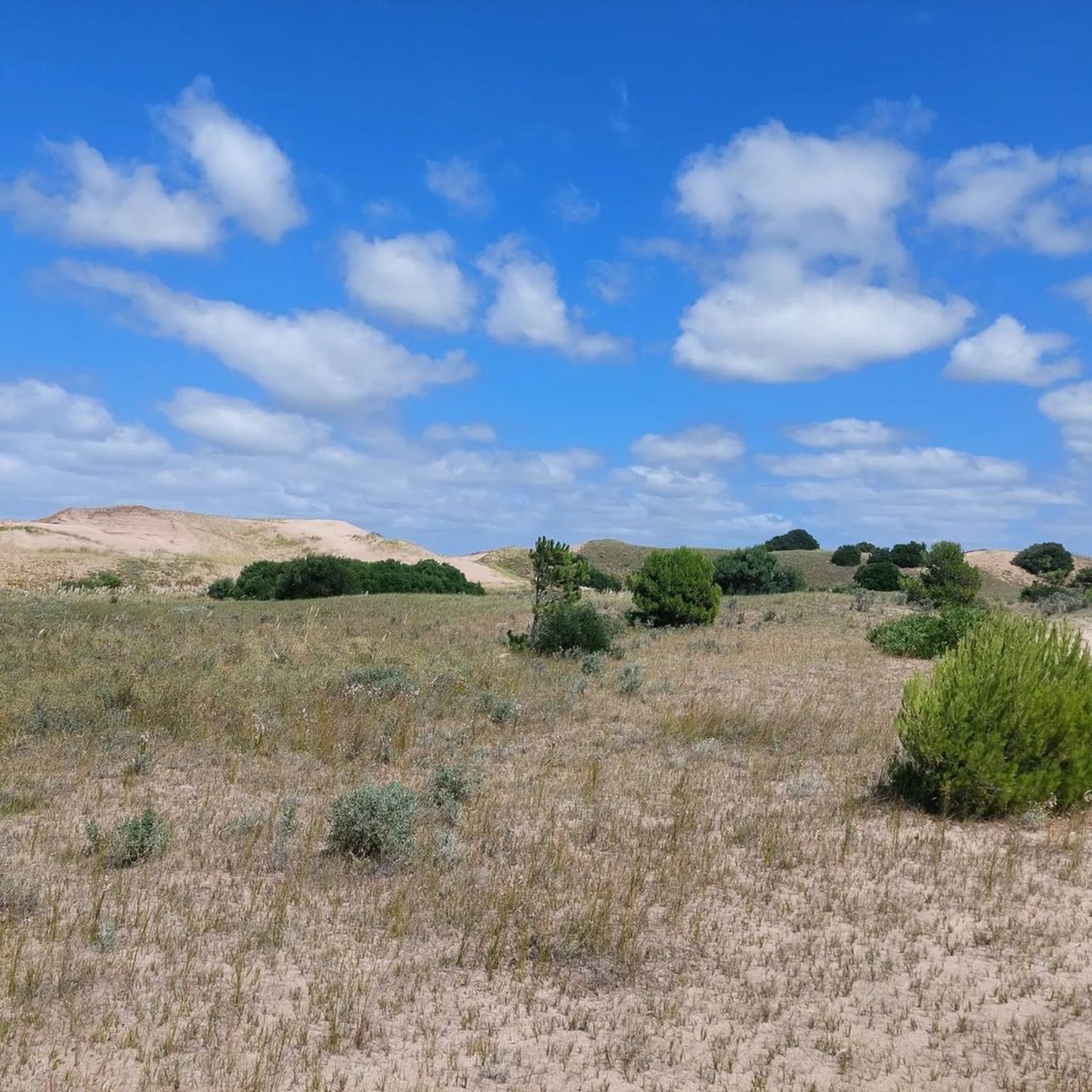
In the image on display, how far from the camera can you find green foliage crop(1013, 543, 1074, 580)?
6619cm

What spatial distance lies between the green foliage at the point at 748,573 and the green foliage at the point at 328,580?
13.0 metres

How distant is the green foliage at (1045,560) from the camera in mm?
66188

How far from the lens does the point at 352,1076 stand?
13.2 ft

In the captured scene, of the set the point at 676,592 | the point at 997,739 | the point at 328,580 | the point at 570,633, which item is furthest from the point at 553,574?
the point at 328,580

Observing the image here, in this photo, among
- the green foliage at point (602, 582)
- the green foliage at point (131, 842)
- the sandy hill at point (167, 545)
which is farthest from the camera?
the green foliage at point (602, 582)

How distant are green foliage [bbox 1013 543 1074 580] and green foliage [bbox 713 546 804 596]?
31.6 meters

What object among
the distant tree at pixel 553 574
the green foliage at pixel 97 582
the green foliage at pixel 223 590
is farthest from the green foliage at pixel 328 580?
the distant tree at pixel 553 574

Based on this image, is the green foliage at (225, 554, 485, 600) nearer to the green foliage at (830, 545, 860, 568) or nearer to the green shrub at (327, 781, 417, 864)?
the green shrub at (327, 781, 417, 864)

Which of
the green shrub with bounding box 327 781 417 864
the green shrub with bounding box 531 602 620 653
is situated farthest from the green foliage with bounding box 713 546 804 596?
the green shrub with bounding box 327 781 417 864

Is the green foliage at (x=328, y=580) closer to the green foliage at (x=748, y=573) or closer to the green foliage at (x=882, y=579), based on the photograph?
the green foliage at (x=748, y=573)

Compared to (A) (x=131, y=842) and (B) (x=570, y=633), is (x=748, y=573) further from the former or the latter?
(A) (x=131, y=842)

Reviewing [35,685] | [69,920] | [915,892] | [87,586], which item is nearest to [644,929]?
[915,892]

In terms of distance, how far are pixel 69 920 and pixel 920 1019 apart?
5111 millimetres

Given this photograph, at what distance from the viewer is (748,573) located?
44.2 metres
